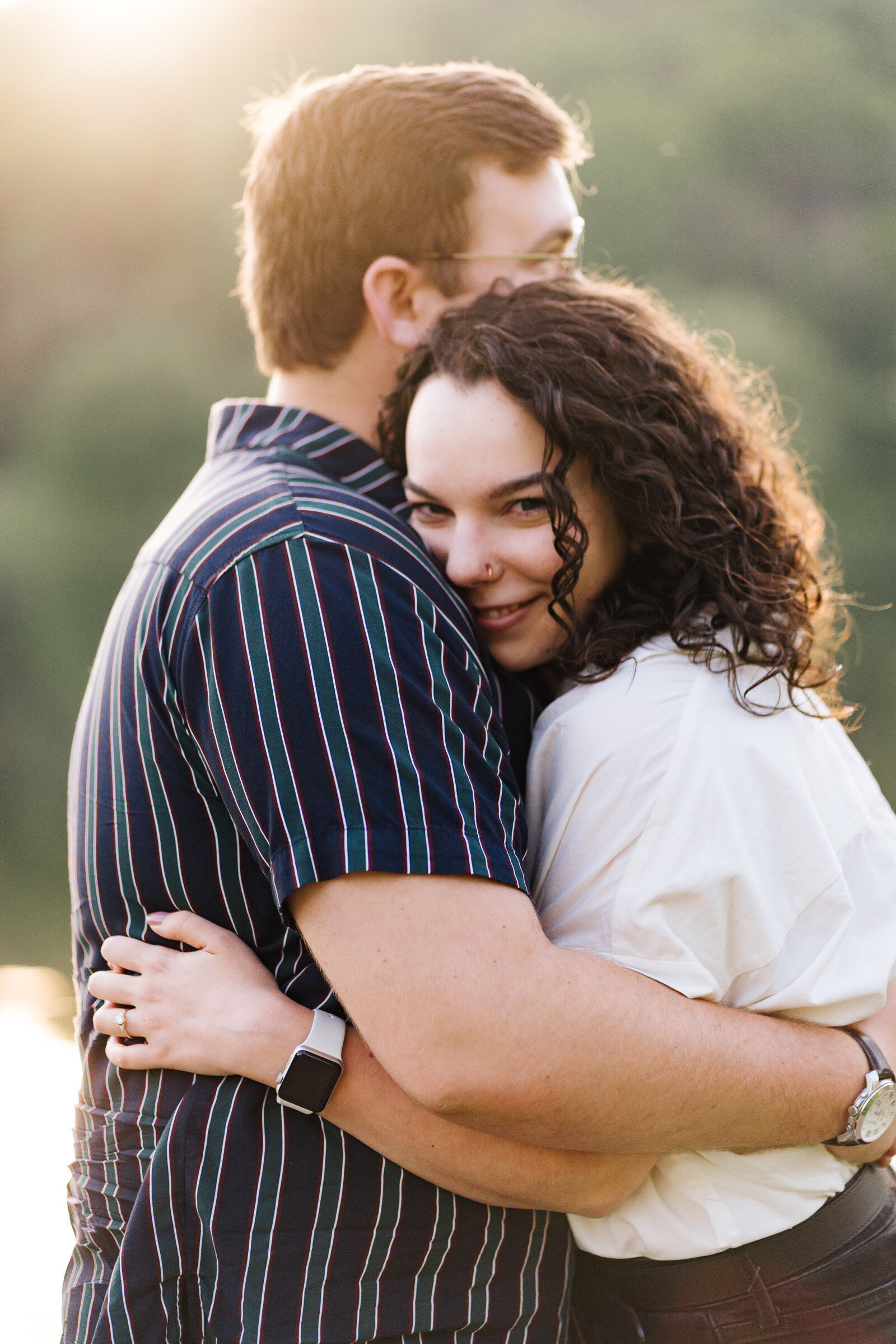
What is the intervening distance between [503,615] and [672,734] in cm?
34

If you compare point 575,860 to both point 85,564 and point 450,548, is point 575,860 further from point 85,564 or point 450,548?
point 85,564

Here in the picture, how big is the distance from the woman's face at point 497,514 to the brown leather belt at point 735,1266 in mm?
762

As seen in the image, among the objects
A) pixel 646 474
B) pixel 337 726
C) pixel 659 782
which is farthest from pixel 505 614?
pixel 337 726

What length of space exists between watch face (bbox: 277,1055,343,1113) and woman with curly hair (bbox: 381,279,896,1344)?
0.28 meters

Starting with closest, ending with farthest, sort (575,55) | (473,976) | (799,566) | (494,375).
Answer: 1. (473,976)
2. (494,375)
3. (799,566)
4. (575,55)

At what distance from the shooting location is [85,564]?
7180mm

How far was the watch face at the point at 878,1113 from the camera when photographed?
Result: 4.12 ft

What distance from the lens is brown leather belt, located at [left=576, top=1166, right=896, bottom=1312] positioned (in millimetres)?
1258

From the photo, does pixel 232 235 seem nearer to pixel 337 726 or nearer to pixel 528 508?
pixel 528 508

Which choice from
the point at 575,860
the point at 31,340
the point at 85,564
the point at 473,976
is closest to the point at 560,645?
the point at 575,860

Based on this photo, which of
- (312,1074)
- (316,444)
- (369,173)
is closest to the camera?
(312,1074)

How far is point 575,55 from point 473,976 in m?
8.32

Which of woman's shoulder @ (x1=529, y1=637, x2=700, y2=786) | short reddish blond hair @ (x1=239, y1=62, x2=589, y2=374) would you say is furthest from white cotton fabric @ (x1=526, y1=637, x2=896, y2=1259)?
short reddish blond hair @ (x1=239, y1=62, x2=589, y2=374)

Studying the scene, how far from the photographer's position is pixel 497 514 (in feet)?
4.64
